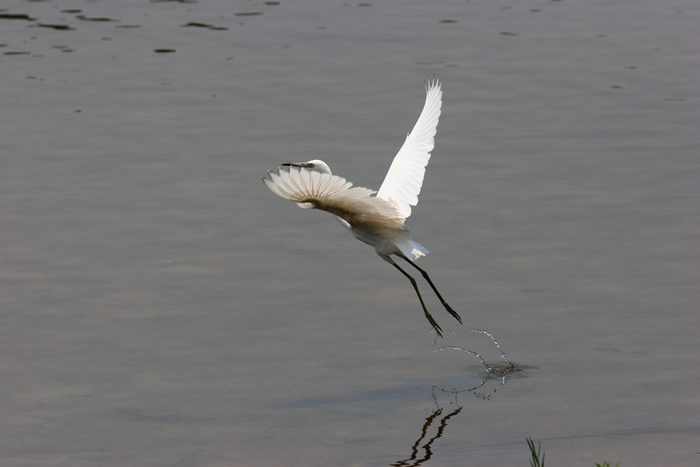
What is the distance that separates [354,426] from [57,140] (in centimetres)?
737

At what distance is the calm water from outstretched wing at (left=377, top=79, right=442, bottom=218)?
48.9 inches

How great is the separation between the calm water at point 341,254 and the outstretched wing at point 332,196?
1244 millimetres

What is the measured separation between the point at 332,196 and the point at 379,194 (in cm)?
111

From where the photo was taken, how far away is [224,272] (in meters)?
9.31

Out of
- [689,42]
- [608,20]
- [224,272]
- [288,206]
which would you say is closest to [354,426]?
[224,272]

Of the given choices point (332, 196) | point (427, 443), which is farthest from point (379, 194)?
point (427, 443)

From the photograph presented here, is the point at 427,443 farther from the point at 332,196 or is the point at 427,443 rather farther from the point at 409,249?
the point at 332,196

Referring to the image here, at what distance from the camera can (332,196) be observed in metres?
6.28

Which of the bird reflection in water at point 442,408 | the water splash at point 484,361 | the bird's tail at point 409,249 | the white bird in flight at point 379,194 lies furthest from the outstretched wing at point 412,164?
the bird reflection in water at point 442,408

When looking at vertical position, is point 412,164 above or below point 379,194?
above

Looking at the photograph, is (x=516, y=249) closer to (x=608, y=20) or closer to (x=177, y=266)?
(x=177, y=266)

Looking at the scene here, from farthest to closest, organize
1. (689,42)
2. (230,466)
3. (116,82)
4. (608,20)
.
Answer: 1. (608,20)
2. (689,42)
3. (116,82)
4. (230,466)

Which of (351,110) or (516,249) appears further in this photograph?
(351,110)

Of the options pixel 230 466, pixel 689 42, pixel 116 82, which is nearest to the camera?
pixel 230 466
